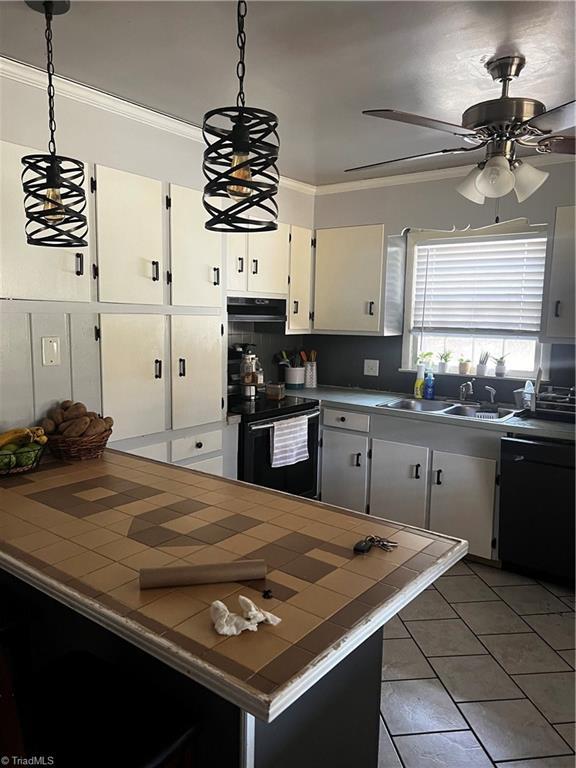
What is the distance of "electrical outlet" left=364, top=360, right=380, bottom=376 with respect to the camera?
4.36 metres

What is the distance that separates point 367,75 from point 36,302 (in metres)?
1.66

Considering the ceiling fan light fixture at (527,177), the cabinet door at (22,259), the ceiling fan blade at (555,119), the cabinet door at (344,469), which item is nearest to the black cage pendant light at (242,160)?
the ceiling fan blade at (555,119)

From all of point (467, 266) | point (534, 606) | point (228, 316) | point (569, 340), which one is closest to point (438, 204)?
point (467, 266)

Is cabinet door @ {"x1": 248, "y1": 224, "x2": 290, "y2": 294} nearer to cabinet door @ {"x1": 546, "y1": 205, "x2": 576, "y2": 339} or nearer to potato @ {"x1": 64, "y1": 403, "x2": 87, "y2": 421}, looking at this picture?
potato @ {"x1": 64, "y1": 403, "x2": 87, "y2": 421}

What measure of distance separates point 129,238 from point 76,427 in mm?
991

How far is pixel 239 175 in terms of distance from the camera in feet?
4.46

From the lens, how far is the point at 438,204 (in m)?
3.73

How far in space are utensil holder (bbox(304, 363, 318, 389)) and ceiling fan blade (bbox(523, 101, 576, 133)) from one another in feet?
8.93

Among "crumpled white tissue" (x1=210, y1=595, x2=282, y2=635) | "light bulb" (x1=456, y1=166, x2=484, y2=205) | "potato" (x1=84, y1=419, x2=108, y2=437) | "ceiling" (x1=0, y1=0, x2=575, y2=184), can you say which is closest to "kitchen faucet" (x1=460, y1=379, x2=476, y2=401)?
"ceiling" (x1=0, y1=0, x2=575, y2=184)

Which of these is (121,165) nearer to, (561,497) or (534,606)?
(561,497)

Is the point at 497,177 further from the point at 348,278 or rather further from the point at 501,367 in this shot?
the point at 348,278

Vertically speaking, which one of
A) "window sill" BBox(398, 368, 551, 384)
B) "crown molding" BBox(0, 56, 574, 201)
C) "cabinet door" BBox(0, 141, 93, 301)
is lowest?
"window sill" BBox(398, 368, 551, 384)

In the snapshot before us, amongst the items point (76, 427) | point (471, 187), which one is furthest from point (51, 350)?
point (471, 187)

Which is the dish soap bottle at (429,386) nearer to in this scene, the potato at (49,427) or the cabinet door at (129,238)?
the cabinet door at (129,238)
